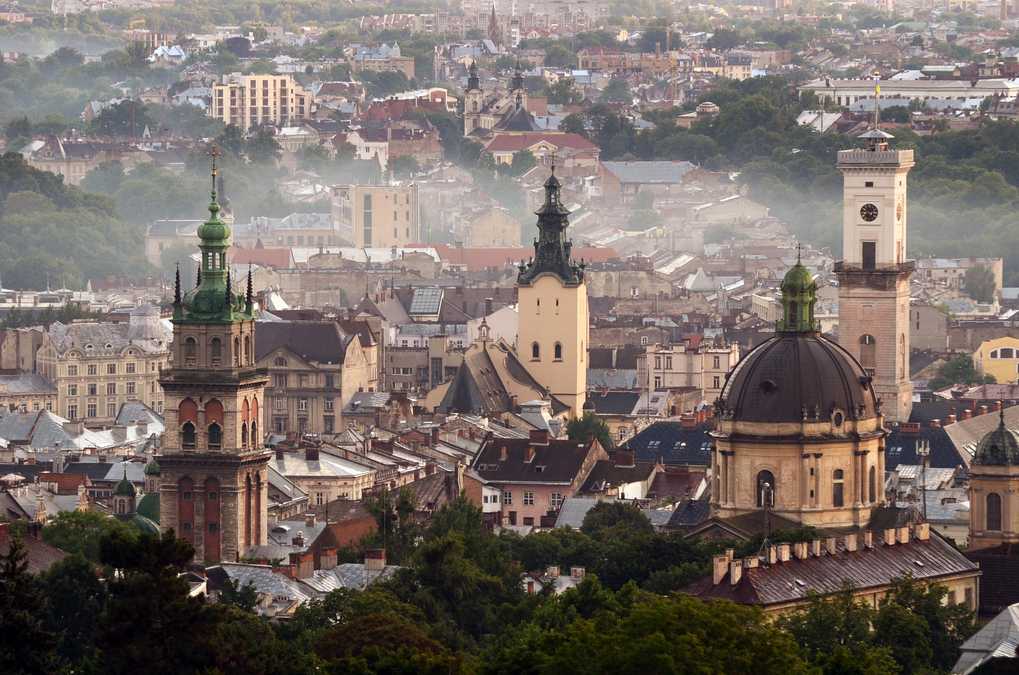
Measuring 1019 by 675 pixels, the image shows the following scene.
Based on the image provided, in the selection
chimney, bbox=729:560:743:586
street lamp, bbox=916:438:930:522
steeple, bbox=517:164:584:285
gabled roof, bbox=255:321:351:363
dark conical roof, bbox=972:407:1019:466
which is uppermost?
steeple, bbox=517:164:584:285

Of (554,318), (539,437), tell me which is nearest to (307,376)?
(554,318)

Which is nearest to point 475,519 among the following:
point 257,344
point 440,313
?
point 257,344

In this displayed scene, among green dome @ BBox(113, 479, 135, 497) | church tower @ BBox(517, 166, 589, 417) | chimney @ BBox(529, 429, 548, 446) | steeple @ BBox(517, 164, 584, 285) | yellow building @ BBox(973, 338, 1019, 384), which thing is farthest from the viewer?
yellow building @ BBox(973, 338, 1019, 384)

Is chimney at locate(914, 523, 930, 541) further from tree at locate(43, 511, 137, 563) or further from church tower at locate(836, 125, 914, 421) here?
church tower at locate(836, 125, 914, 421)

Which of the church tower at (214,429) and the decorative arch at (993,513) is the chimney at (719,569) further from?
the church tower at (214,429)

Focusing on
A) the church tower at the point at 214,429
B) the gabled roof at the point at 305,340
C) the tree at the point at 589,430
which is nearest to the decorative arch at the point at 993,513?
the church tower at the point at 214,429

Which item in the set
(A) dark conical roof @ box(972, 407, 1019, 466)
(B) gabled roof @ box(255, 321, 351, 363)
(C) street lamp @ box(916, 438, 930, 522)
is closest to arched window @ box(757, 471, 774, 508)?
(A) dark conical roof @ box(972, 407, 1019, 466)

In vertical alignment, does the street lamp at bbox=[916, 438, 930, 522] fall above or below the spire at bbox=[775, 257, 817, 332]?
below

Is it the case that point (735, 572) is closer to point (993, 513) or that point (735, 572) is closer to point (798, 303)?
point (993, 513)

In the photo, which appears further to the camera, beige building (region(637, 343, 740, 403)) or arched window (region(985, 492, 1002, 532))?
beige building (region(637, 343, 740, 403))
